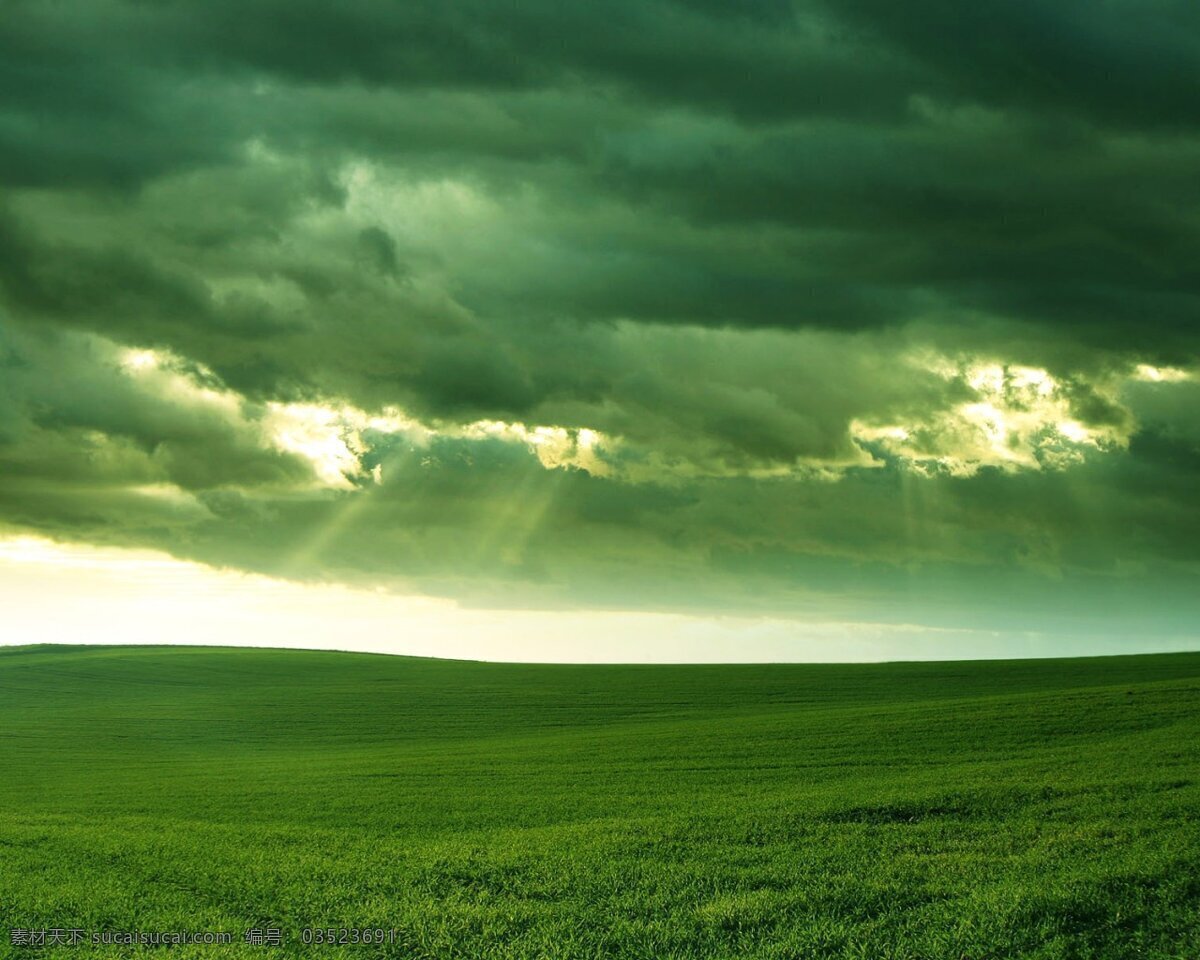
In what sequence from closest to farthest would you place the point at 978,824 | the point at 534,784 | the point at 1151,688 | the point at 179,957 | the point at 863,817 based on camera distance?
1. the point at 179,957
2. the point at 978,824
3. the point at 863,817
4. the point at 534,784
5. the point at 1151,688

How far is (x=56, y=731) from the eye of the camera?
153ft

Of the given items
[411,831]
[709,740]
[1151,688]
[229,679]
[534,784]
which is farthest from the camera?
[229,679]

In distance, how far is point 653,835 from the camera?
1636cm

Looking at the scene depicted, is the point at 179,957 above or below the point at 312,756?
above

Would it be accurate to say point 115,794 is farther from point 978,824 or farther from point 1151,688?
point 1151,688

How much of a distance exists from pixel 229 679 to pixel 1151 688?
58.1m

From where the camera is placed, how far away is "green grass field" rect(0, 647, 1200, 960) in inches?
445

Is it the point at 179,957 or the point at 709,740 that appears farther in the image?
the point at 709,740

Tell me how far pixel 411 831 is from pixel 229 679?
186ft

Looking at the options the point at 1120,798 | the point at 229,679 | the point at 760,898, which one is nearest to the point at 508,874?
the point at 760,898

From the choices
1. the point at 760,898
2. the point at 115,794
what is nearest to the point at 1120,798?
the point at 760,898

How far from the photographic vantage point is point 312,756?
37438 millimetres

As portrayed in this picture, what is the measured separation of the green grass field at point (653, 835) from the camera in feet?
37.1

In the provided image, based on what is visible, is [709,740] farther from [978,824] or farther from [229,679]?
[229,679]
